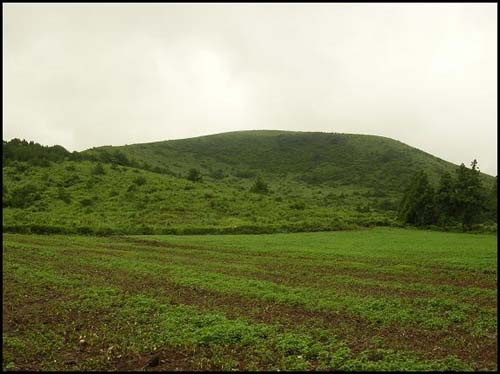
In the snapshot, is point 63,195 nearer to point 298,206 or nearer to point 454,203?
point 298,206

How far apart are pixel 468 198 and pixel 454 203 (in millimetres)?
1797

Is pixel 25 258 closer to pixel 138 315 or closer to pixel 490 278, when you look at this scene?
pixel 138 315

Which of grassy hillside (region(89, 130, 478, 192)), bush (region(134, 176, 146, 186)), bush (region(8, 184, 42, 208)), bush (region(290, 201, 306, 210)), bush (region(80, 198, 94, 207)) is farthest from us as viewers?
grassy hillside (region(89, 130, 478, 192))

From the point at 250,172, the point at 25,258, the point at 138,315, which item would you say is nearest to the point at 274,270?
the point at 138,315

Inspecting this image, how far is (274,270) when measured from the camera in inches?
874

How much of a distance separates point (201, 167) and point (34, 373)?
4144 inches

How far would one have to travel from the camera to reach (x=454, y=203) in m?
55.6

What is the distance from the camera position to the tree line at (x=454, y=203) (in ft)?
180

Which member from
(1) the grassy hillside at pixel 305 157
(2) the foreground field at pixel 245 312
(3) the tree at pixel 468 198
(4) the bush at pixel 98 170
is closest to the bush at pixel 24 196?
(4) the bush at pixel 98 170

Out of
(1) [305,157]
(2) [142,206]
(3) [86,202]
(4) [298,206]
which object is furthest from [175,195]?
(1) [305,157]

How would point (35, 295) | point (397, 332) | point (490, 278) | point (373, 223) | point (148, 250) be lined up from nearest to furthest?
point (397, 332)
point (35, 295)
point (490, 278)
point (148, 250)
point (373, 223)

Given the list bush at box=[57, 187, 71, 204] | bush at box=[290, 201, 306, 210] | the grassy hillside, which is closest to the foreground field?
bush at box=[57, 187, 71, 204]

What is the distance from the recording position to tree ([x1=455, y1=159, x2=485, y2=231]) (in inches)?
2156

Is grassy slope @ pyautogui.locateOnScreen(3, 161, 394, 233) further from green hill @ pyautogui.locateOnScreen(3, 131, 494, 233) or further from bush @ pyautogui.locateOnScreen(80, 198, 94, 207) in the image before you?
green hill @ pyautogui.locateOnScreen(3, 131, 494, 233)
